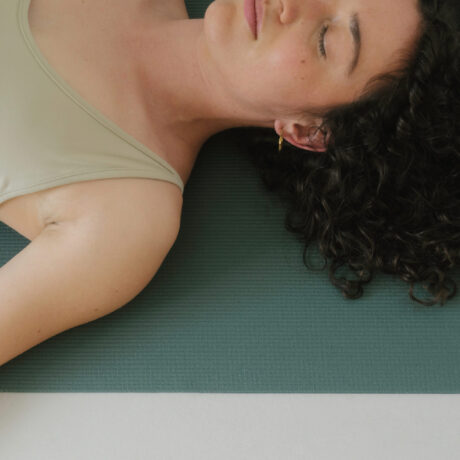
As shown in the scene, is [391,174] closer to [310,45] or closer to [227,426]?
[310,45]

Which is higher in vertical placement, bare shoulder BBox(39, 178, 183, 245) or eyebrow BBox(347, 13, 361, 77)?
eyebrow BBox(347, 13, 361, 77)

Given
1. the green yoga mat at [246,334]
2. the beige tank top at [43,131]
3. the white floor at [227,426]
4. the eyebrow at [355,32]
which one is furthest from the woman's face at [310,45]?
the white floor at [227,426]

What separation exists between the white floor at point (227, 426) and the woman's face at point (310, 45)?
675 millimetres

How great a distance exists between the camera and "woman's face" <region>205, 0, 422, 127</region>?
92 centimetres

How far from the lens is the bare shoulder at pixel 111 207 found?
3.21ft

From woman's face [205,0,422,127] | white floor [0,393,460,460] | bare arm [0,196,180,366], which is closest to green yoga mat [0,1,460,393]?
white floor [0,393,460,460]

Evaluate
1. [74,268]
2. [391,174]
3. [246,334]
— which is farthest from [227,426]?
[391,174]

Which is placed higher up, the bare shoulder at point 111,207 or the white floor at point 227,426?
the bare shoulder at point 111,207

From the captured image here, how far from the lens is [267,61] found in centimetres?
95

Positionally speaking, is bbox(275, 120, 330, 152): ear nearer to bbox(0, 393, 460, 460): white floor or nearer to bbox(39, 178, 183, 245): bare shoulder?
bbox(39, 178, 183, 245): bare shoulder

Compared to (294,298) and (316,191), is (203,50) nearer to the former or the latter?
(316,191)

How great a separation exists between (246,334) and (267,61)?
0.60 meters

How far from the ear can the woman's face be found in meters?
0.09

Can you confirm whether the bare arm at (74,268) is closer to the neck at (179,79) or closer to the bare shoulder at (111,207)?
the bare shoulder at (111,207)
